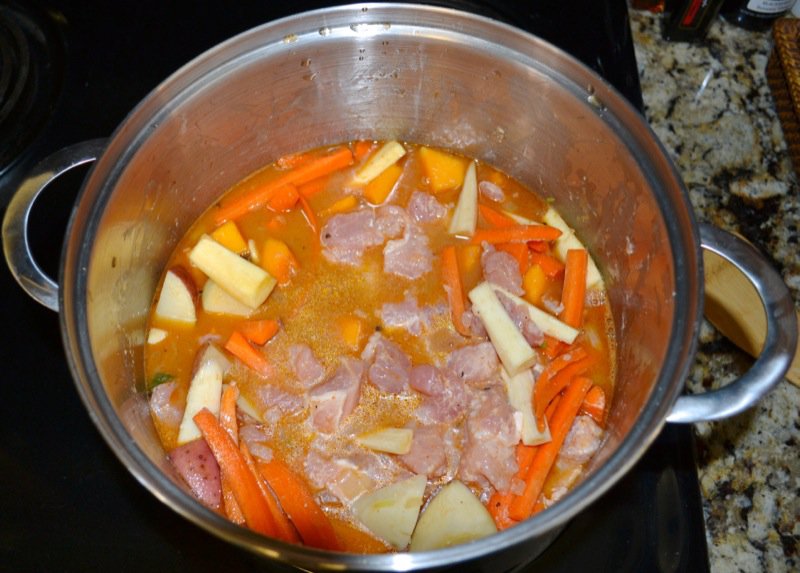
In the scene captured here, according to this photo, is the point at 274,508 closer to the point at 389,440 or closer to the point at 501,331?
the point at 389,440

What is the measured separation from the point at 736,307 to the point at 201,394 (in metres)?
1.36

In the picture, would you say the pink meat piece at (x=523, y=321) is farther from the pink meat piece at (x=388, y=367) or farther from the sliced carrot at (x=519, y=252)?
the pink meat piece at (x=388, y=367)

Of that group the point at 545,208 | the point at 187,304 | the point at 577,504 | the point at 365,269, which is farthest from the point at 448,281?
the point at 577,504

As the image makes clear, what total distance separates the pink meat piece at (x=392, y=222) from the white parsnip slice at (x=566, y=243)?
409 millimetres

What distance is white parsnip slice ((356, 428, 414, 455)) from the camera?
182 cm

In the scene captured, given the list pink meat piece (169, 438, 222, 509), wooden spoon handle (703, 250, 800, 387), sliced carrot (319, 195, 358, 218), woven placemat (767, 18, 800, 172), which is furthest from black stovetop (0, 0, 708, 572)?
sliced carrot (319, 195, 358, 218)

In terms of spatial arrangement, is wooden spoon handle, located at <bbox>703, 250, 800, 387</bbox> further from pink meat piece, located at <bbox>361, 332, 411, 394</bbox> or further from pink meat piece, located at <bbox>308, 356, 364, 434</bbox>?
pink meat piece, located at <bbox>308, 356, 364, 434</bbox>

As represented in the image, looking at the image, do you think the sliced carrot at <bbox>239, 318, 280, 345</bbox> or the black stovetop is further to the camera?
the sliced carrot at <bbox>239, 318, 280, 345</bbox>

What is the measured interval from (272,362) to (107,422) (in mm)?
605

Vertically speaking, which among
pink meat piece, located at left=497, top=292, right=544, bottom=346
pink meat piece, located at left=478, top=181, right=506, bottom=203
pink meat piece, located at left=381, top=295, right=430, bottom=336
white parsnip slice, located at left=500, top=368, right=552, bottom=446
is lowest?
pink meat piece, located at left=381, top=295, right=430, bottom=336

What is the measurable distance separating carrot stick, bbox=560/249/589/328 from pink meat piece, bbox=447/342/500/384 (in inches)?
9.6

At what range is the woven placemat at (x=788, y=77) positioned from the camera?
2156 millimetres

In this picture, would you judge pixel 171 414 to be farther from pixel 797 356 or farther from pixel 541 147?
pixel 797 356

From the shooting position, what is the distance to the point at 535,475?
70.4 inches
